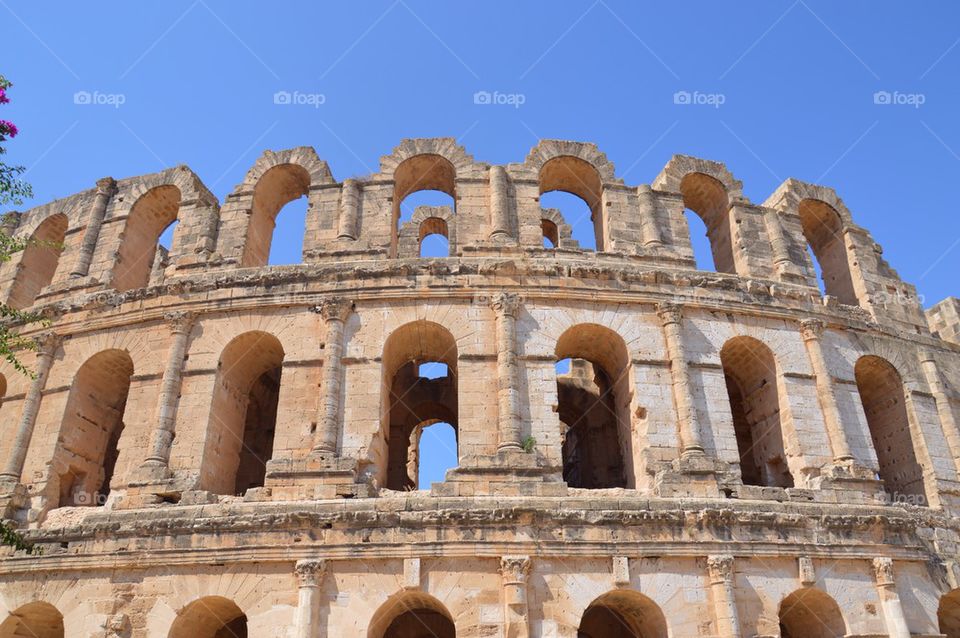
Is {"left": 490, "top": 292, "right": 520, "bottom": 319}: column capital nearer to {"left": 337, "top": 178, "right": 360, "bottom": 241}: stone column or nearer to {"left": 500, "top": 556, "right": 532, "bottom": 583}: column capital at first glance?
{"left": 337, "top": 178, "right": 360, "bottom": 241}: stone column

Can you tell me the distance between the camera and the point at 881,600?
41.3 ft

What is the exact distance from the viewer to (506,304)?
14391mm

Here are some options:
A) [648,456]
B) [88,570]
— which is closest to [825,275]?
[648,456]

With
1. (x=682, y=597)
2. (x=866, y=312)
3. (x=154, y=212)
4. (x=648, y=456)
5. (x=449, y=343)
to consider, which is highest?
(x=154, y=212)

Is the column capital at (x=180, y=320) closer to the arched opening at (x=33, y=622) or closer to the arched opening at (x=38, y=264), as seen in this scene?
the arched opening at (x=38, y=264)

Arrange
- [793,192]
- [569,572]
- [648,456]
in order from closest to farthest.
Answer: [569,572]
[648,456]
[793,192]

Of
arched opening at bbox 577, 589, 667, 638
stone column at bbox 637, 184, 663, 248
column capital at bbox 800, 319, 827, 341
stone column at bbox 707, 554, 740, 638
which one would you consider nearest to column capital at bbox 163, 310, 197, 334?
arched opening at bbox 577, 589, 667, 638

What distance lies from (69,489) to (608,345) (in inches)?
439

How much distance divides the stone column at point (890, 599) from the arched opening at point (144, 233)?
53.0 feet

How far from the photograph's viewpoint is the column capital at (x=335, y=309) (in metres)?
14.4

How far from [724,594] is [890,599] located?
10.1 feet

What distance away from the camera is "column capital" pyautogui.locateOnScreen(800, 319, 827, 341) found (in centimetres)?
1526

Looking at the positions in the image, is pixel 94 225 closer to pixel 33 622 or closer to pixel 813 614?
pixel 33 622

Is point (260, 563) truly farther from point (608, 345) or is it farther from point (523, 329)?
point (608, 345)
